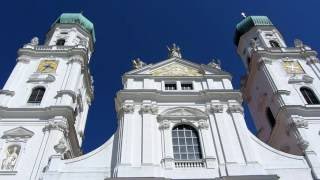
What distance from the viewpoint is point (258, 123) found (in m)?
27.5

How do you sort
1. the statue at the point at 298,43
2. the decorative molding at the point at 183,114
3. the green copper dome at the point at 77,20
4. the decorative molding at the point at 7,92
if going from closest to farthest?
the decorative molding at the point at 183,114
the decorative molding at the point at 7,92
the statue at the point at 298,43
the green copper dome at the point at 77,20

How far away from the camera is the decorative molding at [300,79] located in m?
25.1

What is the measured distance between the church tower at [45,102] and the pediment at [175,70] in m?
5.40

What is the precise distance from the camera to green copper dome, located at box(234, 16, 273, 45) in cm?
3316

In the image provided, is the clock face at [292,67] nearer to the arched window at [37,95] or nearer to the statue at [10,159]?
the arched window at [37,95]

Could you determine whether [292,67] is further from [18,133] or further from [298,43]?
[18,133]

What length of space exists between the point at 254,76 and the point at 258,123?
3.54 m

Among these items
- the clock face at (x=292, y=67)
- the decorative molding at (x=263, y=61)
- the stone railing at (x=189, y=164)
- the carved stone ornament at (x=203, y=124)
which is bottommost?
the stone railing at (x=189, y=164)

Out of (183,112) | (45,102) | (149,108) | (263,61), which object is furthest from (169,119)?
(263,61)

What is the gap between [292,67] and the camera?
26578 millimetres

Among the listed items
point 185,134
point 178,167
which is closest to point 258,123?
point 185,134

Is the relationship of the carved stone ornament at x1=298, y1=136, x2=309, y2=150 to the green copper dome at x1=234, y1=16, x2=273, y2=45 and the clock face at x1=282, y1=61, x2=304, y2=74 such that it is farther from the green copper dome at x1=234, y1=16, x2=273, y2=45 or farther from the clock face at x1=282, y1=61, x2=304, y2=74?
the green copper dome at x1=234, y1=16, x2=273, y2=45

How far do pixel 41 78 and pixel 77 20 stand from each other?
908 cm

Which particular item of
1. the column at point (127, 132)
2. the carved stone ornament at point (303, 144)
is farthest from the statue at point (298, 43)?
the column at point (127, 132)
